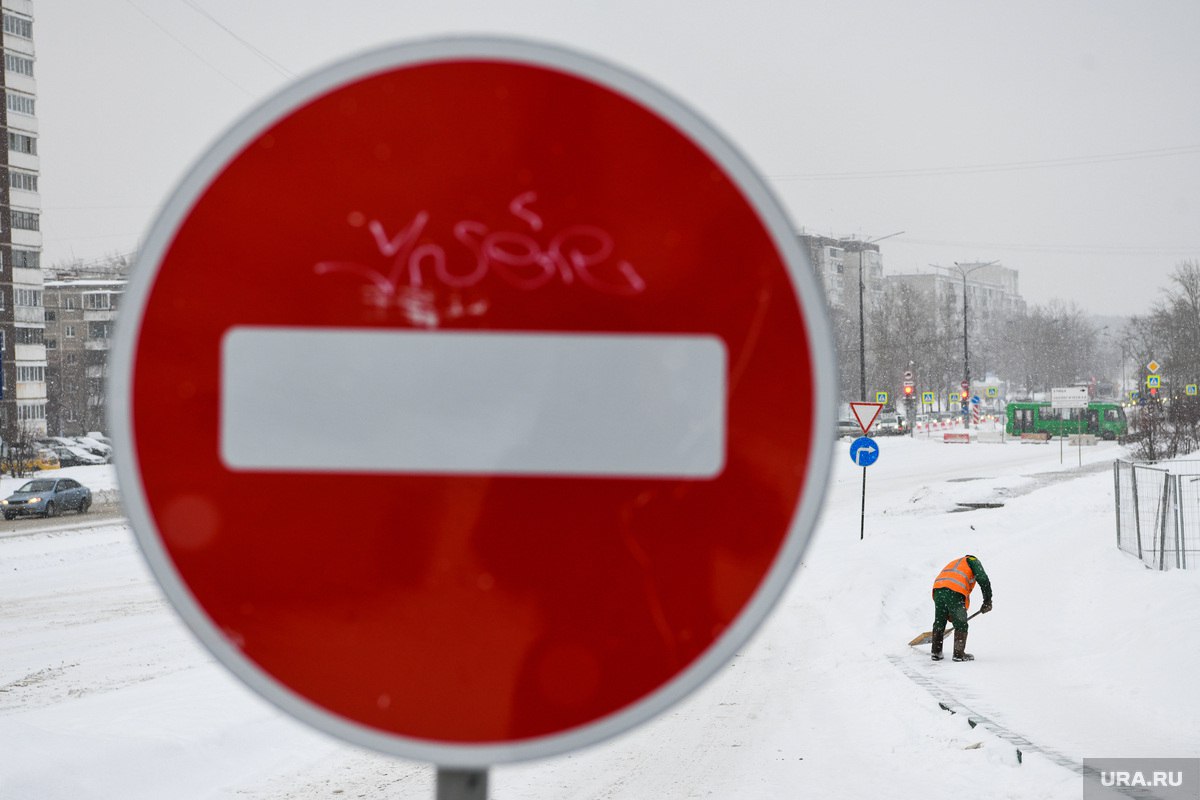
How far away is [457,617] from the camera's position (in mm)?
1479

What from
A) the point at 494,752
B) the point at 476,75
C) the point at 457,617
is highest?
the point at 476,75

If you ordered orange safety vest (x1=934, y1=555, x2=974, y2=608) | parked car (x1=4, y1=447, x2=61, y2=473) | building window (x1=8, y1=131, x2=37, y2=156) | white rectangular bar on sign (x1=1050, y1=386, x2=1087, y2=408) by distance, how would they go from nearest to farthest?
1. orange safety vest (x1=934, y1=555, x2=974, y2=608)
2. white rectangular bar on sign (x1=1050, y1=386, x2=1087, y2=408)
3. parked car (x1=4, y1=447, x2=61, y2=473)
4. building window (x1=8, y1=131, x2=37, y2=156)

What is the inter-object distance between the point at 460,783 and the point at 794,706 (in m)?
11.1

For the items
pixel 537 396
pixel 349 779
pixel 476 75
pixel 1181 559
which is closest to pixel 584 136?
pixel 476 75

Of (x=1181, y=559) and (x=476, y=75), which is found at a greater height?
(x=476, y=75)

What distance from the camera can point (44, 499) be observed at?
36500 millimetres

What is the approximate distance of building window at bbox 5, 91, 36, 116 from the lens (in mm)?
76625

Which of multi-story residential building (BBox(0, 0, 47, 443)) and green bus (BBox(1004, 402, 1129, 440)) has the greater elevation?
multi-story residential building (BBox(0, 0, 47, 443))

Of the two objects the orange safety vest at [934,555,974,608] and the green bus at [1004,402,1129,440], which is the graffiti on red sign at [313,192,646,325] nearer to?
the orange safety vest at [934,555,974,608]

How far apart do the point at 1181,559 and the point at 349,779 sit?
15443 mm

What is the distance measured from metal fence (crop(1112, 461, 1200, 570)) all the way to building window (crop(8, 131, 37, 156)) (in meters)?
74.2

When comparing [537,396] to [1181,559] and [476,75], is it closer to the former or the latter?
[476,75]

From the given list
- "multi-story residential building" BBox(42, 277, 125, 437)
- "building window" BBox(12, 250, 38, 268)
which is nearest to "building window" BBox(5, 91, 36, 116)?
"building window" BBox(12, 250, 38, 268)

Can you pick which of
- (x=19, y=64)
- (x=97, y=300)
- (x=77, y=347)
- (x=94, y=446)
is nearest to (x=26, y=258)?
(x=19, y=64)
